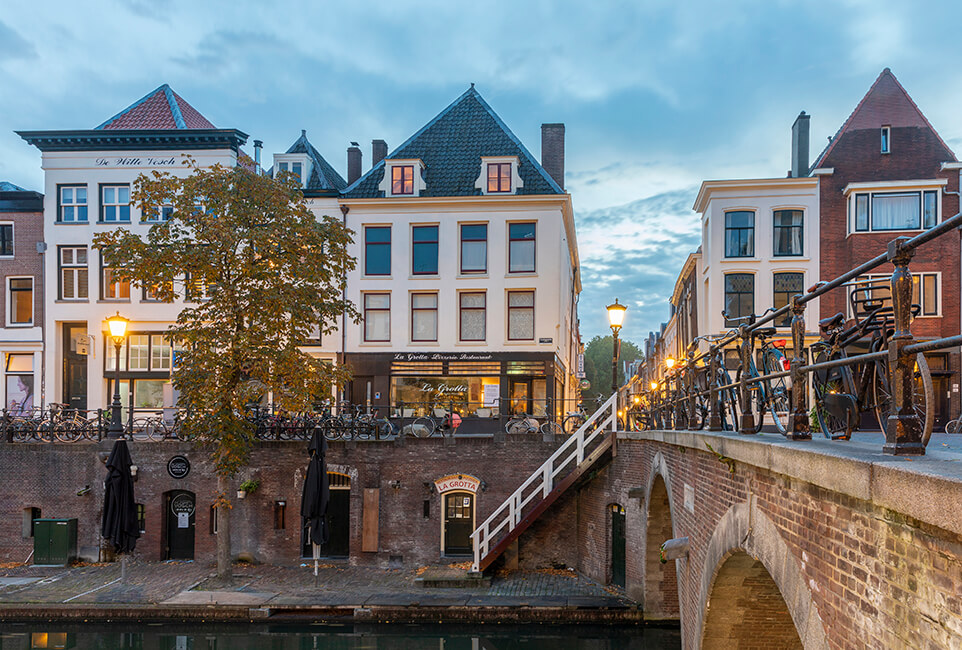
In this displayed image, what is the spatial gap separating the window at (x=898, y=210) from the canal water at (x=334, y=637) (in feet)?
59.6

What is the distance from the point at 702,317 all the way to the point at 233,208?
Answer: 19.9 m

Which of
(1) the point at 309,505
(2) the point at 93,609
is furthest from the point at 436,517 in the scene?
(2) the point at 93,609

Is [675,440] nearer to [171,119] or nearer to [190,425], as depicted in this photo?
[190,425]

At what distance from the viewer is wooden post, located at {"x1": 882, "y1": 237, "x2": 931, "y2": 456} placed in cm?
353

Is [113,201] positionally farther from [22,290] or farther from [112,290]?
[22,290]

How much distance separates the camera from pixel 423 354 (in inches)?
1098

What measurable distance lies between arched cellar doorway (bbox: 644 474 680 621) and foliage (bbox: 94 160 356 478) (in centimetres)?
841

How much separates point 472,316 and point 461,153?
6.82m

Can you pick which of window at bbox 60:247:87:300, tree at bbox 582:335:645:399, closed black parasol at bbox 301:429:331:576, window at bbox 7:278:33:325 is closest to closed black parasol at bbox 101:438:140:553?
closed black parasol at bbox 301:429:331:576

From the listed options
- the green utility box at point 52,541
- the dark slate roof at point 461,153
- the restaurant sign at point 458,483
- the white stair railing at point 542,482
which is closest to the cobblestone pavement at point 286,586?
the green utility box at point 52,541

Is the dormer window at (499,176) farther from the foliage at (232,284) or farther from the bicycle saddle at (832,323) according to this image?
the bicycle saddle at (832,323)

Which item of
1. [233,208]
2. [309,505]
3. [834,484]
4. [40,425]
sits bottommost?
[309,505]

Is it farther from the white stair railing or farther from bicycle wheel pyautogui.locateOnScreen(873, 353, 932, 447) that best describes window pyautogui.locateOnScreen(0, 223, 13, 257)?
bicycle wheel pyautogui.locateOnScreen(873, 353, 932, 447)

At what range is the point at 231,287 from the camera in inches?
706
